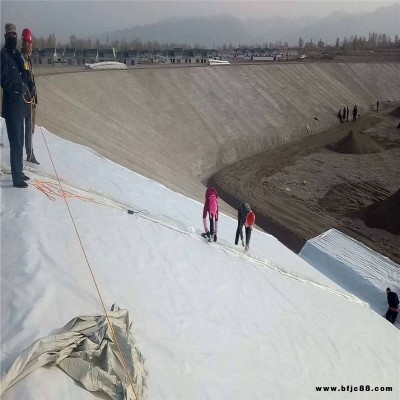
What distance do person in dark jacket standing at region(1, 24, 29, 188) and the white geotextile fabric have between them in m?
2.90

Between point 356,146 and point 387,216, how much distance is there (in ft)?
33.9

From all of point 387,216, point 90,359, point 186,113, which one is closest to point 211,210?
point 90,359

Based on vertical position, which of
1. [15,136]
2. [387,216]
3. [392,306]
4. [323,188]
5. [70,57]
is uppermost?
[70,57]

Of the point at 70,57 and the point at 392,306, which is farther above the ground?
the point at 70,57

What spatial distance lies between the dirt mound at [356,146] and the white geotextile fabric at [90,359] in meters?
21.7

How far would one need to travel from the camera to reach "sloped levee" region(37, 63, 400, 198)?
15.1 m

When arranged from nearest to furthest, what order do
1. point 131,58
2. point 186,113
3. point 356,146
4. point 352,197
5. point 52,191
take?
point 52,191, point 352,197, point 356,146, point 186,113, point 131,58

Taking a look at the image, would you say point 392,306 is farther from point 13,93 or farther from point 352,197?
point 352,197

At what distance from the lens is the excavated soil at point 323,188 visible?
43.7 feet

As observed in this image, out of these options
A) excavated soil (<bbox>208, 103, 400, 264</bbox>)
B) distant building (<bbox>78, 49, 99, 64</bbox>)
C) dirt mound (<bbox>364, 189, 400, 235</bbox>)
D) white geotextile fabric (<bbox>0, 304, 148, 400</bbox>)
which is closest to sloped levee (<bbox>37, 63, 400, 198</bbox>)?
excavated soil (<bbox>208, 103, 400, 264</bbox>)

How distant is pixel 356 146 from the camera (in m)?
22.9

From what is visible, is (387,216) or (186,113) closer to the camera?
(387,216)

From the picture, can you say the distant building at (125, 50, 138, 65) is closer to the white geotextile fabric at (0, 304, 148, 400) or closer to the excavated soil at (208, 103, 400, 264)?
the excavated soil at (208, 103, 400, 264)

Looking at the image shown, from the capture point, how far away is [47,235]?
4707 mm
